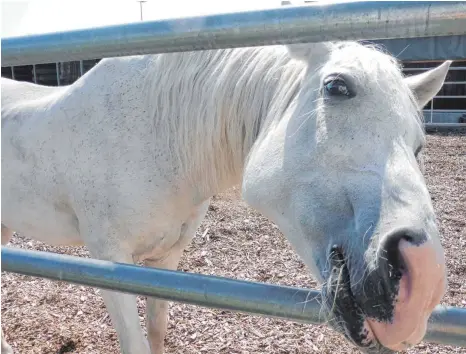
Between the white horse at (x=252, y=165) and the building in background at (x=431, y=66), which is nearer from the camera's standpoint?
the white horse at (x=252, y=165)

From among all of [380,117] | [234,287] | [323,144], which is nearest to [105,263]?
[234,287]

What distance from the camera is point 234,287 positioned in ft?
2.87

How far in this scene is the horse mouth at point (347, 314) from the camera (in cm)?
97

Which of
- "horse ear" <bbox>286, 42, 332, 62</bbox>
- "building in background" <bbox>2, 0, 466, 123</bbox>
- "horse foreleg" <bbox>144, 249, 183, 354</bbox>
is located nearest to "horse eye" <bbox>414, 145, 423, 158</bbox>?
"horse ear" <bbox>286, 42, 332, 62</bbox>

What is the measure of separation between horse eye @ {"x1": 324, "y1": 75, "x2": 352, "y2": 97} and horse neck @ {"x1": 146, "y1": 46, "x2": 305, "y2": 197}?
0.59ft

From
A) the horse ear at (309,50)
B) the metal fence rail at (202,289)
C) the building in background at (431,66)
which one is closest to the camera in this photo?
the metal fence rail at (202,289)

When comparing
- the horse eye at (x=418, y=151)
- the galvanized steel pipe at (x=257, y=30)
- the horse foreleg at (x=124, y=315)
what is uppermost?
the galvanized steel pipe at (x=257, y=30)

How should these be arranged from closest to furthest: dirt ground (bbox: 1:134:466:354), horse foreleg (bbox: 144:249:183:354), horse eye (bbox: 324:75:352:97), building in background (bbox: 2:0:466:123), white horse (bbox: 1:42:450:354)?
white horse (bbox: 1:42:450:354)
horse eye (bbox: 324:75:352:97)
horse foreleg (bbox: 144:249:183:354)
dirt ground (bbox: 1:134:466:354)
building in background (bbox: 2:0:466:123)

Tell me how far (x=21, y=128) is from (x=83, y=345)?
1371 mm

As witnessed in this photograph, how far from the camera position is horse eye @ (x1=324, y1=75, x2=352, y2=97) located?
44.6 inches

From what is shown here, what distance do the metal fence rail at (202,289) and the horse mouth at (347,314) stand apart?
55mm

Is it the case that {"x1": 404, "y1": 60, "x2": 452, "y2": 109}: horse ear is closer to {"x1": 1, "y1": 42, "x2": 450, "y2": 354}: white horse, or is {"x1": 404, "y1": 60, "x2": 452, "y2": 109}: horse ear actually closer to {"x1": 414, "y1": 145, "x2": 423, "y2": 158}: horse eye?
{"x1": 1, "y1": 42, "x2": 450, "y2": 354}: white horse

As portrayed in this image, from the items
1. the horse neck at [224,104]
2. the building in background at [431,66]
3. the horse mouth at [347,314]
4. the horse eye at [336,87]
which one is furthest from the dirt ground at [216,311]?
the building in background at [431,66]

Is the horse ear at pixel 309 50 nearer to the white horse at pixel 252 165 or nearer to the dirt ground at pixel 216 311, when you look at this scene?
the white horse at pixel 252 165
